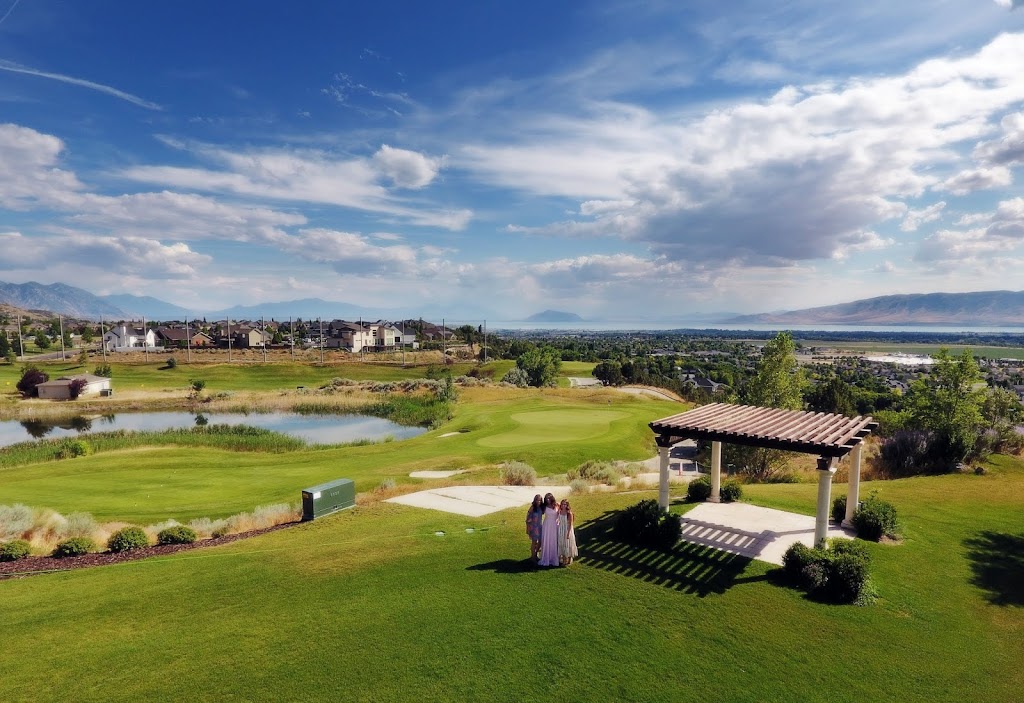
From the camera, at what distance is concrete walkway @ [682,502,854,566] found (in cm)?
1185

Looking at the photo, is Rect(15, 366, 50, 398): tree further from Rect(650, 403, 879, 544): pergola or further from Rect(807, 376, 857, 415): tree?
Rect(807, 376, 857, 415): tree

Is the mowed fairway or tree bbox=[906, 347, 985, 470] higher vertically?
tree bbox=[906, 347, 985, 470]

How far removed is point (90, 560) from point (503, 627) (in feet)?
35.4

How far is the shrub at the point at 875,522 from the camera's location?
488 inches

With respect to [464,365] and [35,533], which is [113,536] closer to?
[35,533]

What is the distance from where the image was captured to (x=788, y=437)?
1114 centimetres

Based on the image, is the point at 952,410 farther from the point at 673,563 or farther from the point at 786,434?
the point at 673,563

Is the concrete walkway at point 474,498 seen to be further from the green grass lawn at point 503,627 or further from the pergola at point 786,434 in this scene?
the pergola at point 786,434

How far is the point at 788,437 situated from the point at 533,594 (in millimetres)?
5964

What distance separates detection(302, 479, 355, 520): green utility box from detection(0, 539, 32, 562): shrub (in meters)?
6.29

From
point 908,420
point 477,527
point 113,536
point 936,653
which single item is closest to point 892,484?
point 908,420

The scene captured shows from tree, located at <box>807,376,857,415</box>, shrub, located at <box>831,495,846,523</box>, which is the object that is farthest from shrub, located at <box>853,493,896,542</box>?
tree, located at <box>807,376,857,415</box>

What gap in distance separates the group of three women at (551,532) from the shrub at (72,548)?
11.2 meters

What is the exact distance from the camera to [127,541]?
13.9 meters
